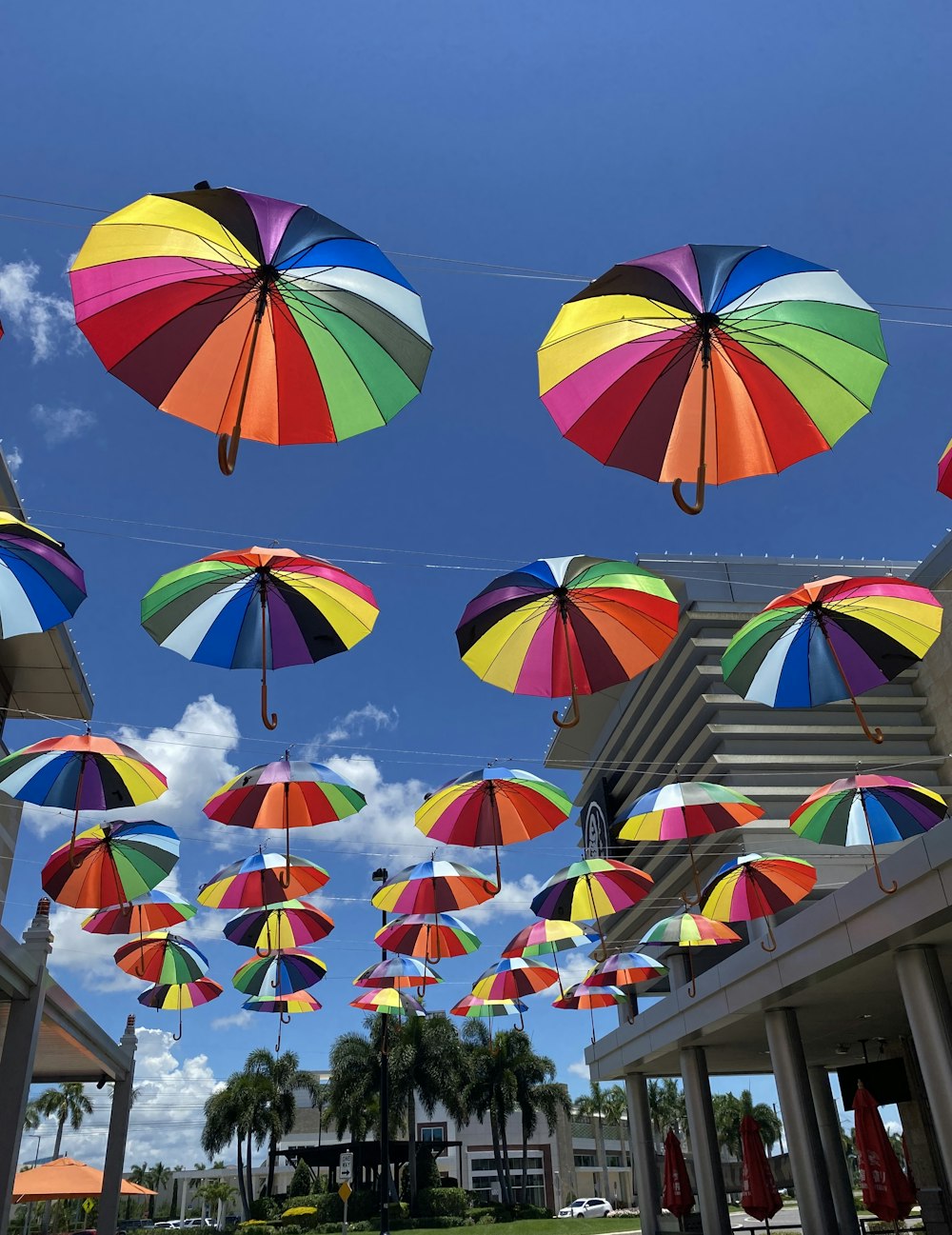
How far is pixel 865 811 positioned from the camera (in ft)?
39.9

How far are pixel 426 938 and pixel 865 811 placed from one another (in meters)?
7.42

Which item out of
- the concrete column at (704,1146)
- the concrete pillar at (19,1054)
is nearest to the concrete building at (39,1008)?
the concrete pillar at (19,1054)

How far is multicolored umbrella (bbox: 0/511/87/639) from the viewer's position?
23.5 feet

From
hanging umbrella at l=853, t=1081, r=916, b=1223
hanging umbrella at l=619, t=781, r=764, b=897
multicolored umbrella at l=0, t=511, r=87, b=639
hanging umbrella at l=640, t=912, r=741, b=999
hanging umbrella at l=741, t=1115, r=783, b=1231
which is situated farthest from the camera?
hanging umbrella at l=741, t=1115, r=783, b=1231

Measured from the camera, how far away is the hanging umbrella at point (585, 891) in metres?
14.2

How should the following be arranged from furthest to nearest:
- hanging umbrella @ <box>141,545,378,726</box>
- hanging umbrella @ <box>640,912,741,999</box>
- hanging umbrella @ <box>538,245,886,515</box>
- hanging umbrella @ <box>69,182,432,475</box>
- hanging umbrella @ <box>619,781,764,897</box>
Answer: hanging umbrella @ <box>640,912,741,999</box> → hanging umbrella @ <box>619,781,764,897</box> → hanging umbrella @ <box>141,545,378,726</box> → hanging umbrella @ <box>538,245,886,515</box> → hanging umbrella @ <box>69,182,432,475</box>

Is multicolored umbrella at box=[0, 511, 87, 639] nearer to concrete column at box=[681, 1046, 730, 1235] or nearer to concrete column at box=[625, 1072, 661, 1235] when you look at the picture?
concrete column at box=[681, 1046, 730, 1235]

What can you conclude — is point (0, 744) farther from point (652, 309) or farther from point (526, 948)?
point (652, 309)

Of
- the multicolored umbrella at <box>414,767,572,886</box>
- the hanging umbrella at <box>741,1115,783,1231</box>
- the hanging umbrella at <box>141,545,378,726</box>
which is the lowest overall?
the hanging umbrella at <box>741,1115,783,1231</box>

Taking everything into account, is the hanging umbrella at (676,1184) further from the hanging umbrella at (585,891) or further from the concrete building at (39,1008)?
the concrete building at (39,1008)

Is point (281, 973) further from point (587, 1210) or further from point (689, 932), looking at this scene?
point (587, 1210)

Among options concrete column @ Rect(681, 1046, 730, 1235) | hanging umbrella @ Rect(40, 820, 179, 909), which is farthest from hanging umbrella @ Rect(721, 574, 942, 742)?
concrete column @ Rect(681, 1046, 730, 1235)

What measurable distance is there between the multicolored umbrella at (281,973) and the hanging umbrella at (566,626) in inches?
414

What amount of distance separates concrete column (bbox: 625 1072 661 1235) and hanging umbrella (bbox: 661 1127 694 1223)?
4789mm
